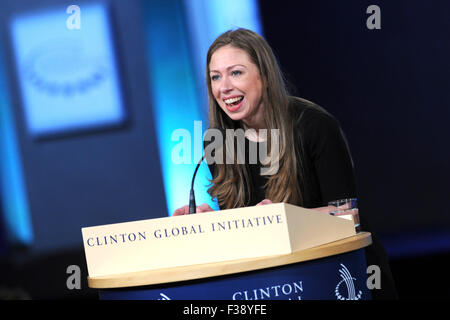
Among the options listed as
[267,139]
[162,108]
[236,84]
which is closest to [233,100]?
[236,84]

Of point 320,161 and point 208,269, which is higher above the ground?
point 320,161

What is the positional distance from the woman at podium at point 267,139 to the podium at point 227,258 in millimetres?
511

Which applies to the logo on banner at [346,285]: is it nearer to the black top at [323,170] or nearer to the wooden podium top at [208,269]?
the wooden podium top at [208,269]

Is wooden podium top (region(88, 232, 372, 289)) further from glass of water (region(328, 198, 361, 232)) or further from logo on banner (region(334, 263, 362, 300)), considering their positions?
glass of water (region(328, 198, 361, 232))

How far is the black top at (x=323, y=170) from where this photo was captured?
2012mm

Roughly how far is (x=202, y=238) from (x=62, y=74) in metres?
4.00

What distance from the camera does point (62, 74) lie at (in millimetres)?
5133

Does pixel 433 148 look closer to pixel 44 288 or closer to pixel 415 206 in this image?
pixel 415 206

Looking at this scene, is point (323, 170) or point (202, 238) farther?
point (323, 170)

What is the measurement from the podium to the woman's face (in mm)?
704

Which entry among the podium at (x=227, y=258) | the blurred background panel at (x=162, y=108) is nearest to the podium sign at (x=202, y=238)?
the podium at (x=227, y=258)

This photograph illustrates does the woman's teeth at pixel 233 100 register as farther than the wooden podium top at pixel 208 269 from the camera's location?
Yes

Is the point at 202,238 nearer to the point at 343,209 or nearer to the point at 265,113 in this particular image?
the point at 343,209

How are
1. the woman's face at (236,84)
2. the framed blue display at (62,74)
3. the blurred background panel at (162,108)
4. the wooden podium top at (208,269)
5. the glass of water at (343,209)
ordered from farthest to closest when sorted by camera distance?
the framed blue display at (62,74)
the blurred background panel at (162,108)
the woman's face at (236,84)
the glass of water at (343,209)
the wooden podium top at (208,269)
